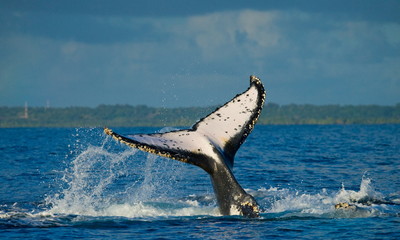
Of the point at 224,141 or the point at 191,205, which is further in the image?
the point at 191,205

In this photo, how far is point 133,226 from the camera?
13641 millimetres

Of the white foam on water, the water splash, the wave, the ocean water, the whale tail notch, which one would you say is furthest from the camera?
the water splash

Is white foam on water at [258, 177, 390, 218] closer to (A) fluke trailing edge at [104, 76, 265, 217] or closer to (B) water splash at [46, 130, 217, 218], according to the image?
(B) water splash at [46, 130, 217, 218]

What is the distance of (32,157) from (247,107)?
84.3ft

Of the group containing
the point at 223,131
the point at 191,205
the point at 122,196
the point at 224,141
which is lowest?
the point at 191,205

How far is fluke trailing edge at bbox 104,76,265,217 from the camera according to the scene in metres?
11.9

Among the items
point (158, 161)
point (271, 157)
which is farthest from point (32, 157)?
point (271, 157)

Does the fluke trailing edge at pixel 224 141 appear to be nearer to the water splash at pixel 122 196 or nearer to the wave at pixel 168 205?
the water splash at pixel 122 196

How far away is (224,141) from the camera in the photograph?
12.3 metres

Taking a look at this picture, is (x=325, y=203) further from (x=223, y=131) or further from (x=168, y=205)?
(x=223, y=131)

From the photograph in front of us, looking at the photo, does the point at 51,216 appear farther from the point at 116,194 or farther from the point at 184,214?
the point at 116,194

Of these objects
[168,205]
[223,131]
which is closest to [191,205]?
[168,205]

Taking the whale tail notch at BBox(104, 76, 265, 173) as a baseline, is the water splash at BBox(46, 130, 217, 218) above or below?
below

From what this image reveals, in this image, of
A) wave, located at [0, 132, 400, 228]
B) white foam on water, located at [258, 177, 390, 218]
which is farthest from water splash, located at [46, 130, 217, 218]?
white foam on water, located at [258, 177, 390, 218]
